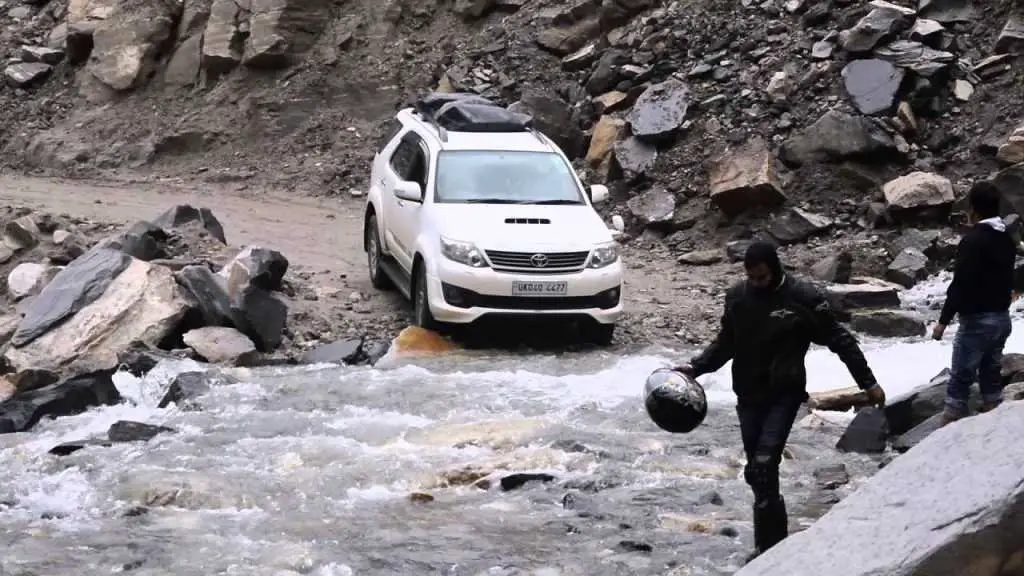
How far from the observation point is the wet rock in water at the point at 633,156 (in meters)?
17.6

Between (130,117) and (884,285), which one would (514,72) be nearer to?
(130,117)

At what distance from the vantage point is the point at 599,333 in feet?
39.3

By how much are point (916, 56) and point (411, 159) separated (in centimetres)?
779

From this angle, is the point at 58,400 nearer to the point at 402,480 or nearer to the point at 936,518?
the point at 402,480

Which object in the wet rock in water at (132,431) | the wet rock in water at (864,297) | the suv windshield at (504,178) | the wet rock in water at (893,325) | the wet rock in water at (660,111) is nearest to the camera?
the wet rock in water at (132,431)

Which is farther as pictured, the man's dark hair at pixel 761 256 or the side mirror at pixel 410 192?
the side mirror at pixel 410 192

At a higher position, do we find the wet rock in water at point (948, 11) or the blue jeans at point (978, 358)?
the blue jeans at point (978, 358)

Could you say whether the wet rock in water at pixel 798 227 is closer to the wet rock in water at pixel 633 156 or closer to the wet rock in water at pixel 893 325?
the wet rock in water at pixel 633 156

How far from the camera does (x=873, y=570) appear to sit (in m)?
4.23

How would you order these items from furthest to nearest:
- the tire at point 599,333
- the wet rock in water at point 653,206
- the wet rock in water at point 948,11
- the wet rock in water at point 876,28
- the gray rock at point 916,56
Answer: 1. the wet rock in water at point 948,11
2. the wet rock in water at point 876,28
3. the gray rock at point 916,56
4. the wet rock in water at point 653,206
5. the tire at point 599,333

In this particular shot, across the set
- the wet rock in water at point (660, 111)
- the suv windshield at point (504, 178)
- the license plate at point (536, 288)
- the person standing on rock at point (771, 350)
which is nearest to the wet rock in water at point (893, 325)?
the suv windshield at point (504, 178)

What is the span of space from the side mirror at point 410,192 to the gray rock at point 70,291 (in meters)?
2.64

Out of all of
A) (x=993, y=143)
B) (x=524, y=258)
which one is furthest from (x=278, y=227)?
(x=993, y=143)

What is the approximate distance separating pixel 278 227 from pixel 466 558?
11.2 metres
